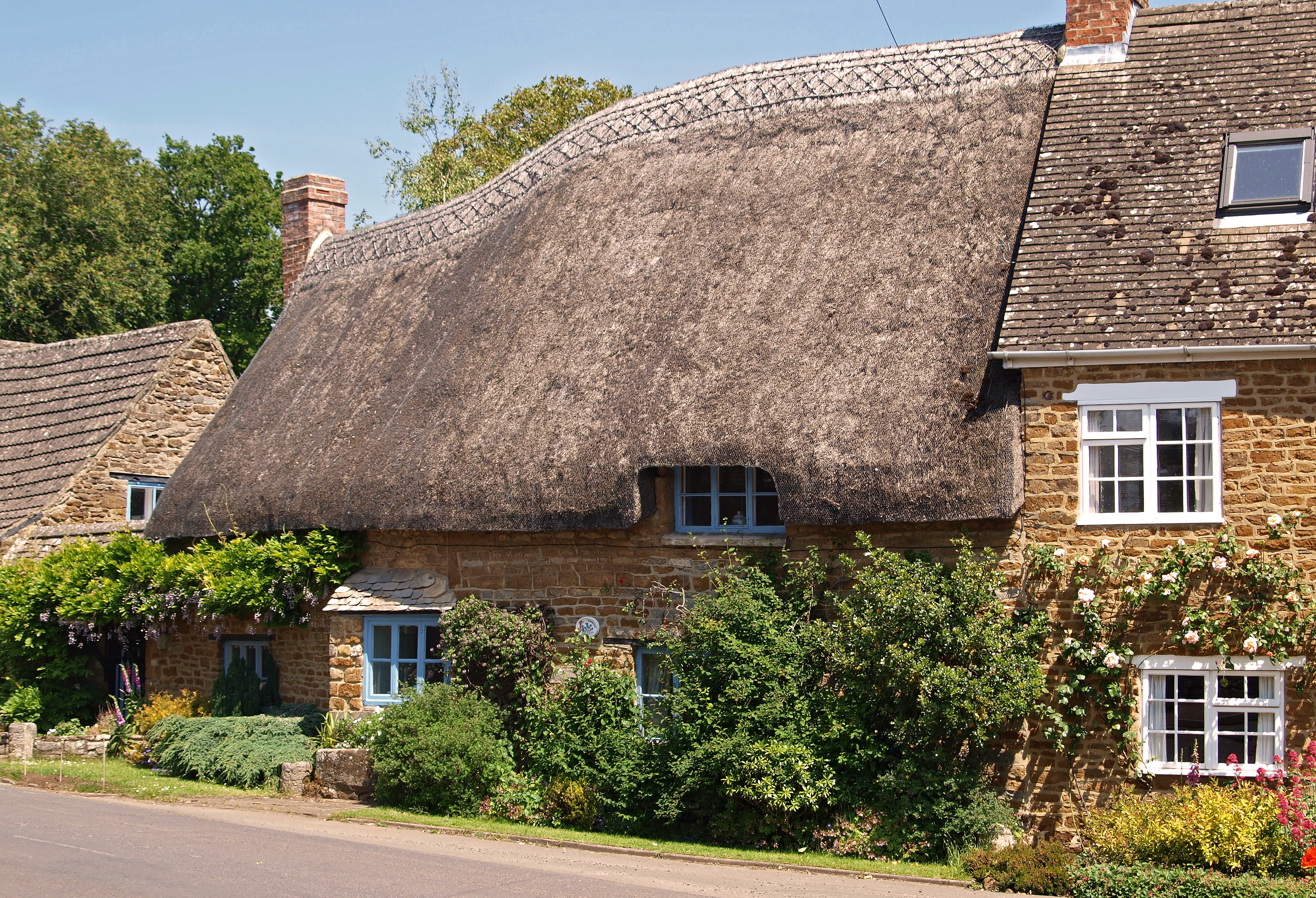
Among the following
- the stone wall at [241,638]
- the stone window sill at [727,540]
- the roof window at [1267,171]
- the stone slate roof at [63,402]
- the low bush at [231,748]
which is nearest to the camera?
the roof window at [1267,171]

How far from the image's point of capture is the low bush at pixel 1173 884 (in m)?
8.89

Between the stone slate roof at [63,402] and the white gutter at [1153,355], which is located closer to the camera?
the white gutter at [1153,355]

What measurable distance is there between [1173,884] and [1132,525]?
3.14 m

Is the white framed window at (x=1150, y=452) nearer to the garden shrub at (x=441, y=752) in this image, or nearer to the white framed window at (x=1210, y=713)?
the white framed window at (x=1210, y=713)

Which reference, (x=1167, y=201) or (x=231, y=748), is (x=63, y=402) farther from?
(x=1167, y=201)

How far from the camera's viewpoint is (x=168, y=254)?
36.2m

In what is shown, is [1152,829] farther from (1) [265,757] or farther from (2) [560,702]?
(1) [265,757]

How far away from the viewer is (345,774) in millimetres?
14047

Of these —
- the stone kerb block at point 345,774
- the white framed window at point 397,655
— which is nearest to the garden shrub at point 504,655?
the white framed window at point 397,655

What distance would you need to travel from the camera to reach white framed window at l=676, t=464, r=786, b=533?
13000 millimetres

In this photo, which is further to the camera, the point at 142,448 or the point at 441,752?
the point at 142,448

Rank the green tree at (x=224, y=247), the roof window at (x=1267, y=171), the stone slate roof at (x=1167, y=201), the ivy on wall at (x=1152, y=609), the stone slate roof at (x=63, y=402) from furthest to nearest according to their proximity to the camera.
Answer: the green tree at (x=224, y=247)
the stone slate roof at (x=63, y=402)
the roof window at (x=1267, y=171)
the stone slate roof at (x=1167, y=201)
the ivy on wall at (x=1152, y=609)

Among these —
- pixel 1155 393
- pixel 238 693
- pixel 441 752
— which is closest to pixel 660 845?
pixel 441 752

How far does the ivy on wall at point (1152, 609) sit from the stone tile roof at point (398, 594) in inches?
270
